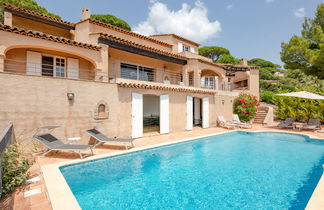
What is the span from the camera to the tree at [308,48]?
53.0ft

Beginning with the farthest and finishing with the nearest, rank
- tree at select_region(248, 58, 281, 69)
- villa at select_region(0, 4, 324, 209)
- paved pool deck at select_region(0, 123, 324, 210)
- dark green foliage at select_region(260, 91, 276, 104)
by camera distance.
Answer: tree at select_region(248, 58, 281, 69) → dark green foliage at select_region(260, 91, 276, 104) → villa at select_region(0, 4, 324, 209) → paved pool deck at select_region(0, 123, 324, 210)

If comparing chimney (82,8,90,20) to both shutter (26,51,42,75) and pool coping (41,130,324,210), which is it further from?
pool coping (41,130,324,210)

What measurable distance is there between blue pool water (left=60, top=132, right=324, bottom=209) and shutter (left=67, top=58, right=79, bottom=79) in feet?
25.1

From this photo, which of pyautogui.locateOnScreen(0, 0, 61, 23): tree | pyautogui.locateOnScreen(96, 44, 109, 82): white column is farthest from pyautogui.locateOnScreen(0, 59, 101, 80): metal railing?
pyautogui.locateOnScreen(0, 0, 61, 23): tree

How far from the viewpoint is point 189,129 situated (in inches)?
585

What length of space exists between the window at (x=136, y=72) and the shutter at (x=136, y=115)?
5.01m

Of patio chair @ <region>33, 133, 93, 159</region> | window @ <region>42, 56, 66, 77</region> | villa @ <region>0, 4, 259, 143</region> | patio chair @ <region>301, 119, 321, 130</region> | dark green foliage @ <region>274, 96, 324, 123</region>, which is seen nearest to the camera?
patio chair @ <region>33, 133, 93, 159</region>

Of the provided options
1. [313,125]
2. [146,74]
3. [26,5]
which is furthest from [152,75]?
[26,5]

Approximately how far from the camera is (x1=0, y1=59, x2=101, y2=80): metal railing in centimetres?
1054

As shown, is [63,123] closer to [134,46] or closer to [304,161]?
[134,46]

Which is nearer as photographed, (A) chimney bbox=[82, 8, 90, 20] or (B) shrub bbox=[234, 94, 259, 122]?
(A) chimney bbox=[82, 8, 90, 20]

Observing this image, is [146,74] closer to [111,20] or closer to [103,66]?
[103,66]

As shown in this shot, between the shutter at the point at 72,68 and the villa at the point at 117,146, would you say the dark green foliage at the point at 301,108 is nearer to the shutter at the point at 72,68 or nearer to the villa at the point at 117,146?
the villa at the point at 117,146

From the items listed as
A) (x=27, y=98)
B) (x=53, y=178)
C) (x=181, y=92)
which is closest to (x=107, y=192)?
(x=53, y=178)
